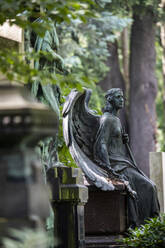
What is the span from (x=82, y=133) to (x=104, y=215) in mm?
1341

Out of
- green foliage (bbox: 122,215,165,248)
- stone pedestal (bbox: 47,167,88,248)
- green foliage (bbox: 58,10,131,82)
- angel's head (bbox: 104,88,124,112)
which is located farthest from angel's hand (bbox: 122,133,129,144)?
green foliage (bbox: 58,10,131,82)

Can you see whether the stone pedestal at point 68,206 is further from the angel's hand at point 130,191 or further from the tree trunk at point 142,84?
the tree trunk at point 142,84

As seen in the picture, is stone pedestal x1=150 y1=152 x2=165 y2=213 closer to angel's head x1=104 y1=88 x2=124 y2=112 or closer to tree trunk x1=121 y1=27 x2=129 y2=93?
angel's head x1=104 y1=88 x2=124 y2=112

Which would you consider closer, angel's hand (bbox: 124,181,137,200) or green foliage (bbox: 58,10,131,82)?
angel's hand (bbox: 124,181,137,200)

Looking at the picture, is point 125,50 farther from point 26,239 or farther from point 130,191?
point 26,239

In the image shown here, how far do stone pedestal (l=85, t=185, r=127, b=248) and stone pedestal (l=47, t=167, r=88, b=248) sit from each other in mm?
1745

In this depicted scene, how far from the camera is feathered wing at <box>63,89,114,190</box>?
905cm

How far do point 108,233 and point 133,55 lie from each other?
12.5m

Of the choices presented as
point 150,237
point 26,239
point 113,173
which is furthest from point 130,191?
point 26,239

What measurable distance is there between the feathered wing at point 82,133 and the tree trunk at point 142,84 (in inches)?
403

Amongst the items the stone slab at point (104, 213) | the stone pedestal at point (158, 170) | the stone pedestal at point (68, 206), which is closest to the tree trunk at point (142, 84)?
the stone pedestal at point (158, 170)

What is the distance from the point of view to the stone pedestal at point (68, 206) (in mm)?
7055

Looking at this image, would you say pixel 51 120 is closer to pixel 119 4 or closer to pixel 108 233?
pixel 108 233

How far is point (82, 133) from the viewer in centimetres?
964
